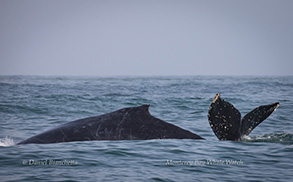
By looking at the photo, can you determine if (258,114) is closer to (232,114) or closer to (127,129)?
(232,114)

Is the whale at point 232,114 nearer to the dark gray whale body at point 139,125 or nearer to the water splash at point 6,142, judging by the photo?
the dark gray whale body at point 139,125

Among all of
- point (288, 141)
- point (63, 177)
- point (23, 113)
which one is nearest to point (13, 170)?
point (63, 177)

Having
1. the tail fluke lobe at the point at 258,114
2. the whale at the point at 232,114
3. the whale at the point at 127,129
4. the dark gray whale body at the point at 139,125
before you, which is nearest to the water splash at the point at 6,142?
the dark gray whale body at the point at 139,125

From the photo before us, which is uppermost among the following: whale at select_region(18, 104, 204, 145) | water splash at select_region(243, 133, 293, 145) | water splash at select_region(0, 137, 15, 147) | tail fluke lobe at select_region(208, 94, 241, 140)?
tail fluke lobe at select_region(208, 94, 241, 140)

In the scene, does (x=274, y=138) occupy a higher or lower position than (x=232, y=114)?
lower

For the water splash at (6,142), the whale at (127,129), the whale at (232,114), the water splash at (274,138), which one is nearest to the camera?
the whale at (127,129)

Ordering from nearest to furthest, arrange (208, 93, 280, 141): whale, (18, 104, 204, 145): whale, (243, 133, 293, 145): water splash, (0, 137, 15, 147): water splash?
(18, 104, 204, 145): whale → (208, 93, 280, 141): whale → (0, 137, 15, 147): water splash → (243, 133, 293, 145): water splash

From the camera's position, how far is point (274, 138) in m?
10.4

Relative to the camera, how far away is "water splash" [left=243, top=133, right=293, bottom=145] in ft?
32.1

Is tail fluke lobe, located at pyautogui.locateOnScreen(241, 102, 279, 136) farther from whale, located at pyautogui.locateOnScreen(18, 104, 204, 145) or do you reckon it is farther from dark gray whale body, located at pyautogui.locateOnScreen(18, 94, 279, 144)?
whale, located at pyautogui.locateOnScreen(18, 104, 204, 145)

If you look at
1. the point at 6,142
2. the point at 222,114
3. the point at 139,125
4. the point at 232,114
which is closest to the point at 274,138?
the point at 232,114

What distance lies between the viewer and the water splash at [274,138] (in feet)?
32.1

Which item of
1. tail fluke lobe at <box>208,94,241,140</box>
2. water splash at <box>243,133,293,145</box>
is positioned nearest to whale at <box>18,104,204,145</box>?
tail fluke lobe at <box>208,94,241,140</box>

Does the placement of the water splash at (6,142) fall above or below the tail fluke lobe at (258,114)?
below
